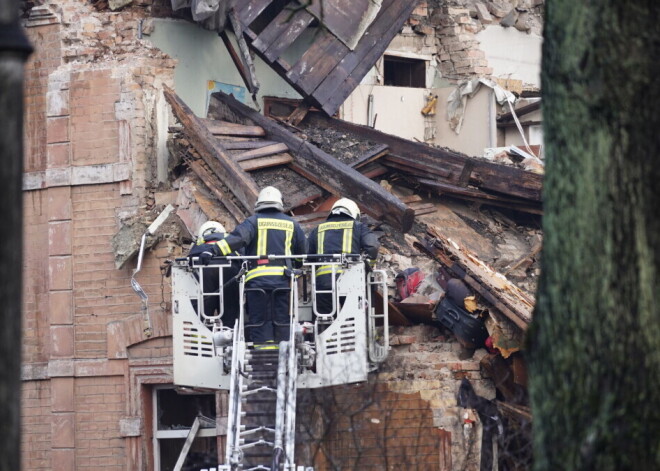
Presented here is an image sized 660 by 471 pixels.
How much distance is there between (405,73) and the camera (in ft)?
64.8

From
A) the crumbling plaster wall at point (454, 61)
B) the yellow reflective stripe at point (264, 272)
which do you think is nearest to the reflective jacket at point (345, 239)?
the yellow reflective stripe at point (264, 272)

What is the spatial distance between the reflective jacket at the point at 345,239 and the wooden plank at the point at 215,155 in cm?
195

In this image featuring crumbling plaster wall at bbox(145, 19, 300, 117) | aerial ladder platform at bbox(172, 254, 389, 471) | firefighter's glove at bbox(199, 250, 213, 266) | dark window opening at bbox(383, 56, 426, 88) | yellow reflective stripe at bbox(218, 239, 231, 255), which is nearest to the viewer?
aerial ladder platform at bbox(172, 254, 389, 471)

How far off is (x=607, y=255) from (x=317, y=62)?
38.5 feet

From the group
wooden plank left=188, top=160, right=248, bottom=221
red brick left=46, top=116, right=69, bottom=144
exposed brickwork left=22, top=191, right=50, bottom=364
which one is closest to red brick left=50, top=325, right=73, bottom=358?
exposed brickwork left=22, top=191, right=50, bottom=364

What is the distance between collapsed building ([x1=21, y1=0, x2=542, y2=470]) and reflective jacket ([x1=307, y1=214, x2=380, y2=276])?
1336 mm

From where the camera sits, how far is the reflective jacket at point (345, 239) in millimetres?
11414

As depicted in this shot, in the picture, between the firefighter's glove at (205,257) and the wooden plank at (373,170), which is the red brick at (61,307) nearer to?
the wooden plank at (373,170)

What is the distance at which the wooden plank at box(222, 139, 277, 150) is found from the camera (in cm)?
1454

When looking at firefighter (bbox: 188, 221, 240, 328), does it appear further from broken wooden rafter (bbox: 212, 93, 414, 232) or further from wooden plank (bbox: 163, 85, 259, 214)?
broken wooden rafter (bbox: 212, 93, 414, 232)

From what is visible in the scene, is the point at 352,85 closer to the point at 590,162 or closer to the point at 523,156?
the point at 523,156

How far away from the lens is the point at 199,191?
1400 cm

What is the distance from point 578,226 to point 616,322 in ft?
1.28

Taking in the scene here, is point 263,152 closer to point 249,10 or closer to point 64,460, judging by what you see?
point 249,10
